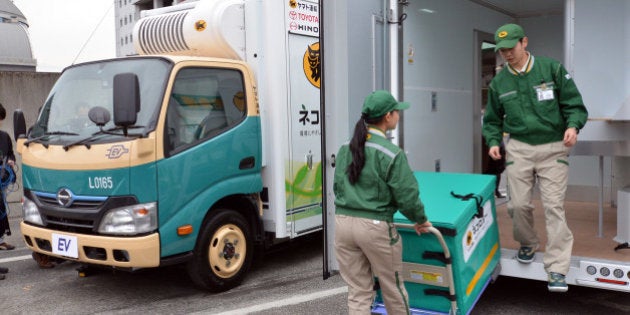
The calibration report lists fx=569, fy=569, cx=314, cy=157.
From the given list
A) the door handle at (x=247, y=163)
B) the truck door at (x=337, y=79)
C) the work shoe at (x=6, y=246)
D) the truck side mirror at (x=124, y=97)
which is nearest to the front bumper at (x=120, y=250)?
the truck side mirror at (x=124, y=97)

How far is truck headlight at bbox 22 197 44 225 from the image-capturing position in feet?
16.3

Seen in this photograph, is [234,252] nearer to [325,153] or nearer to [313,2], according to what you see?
[325,153]

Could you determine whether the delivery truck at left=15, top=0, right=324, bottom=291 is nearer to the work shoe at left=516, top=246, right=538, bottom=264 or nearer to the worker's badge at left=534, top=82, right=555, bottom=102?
the work shoe at left=516, top=246, right=538, bottom=264

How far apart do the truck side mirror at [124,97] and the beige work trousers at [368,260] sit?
198 cm

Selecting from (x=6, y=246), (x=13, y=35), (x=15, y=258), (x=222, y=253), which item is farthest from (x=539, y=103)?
(x=13, y=35)

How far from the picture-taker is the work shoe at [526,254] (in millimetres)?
4081

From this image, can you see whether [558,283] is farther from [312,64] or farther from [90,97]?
[90,97]

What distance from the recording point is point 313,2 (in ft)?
19.2

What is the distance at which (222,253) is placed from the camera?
16.8ft

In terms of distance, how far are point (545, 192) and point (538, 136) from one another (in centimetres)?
40

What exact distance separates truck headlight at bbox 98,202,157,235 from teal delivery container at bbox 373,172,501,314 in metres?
1.91

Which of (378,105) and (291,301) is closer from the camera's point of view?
(378,105)

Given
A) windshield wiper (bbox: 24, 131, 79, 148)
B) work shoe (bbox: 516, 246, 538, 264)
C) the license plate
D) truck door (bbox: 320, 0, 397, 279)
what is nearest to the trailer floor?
work shoe (bbox: 516, 246, 538, 264)

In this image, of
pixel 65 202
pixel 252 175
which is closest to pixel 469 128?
pixel 252 175
